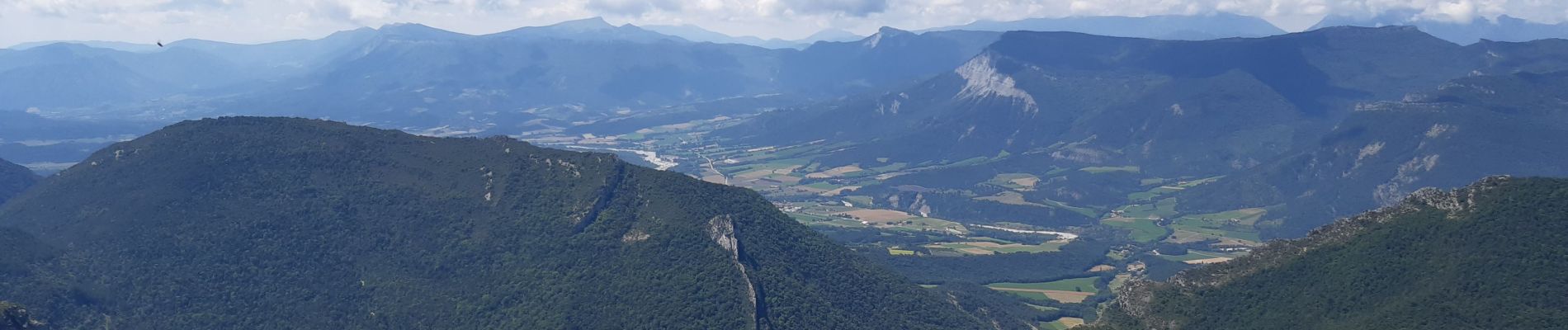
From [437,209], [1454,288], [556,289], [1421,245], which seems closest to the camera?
[1454,288]

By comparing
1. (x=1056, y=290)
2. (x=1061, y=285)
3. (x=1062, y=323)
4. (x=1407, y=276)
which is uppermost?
(x=1407, y=276)

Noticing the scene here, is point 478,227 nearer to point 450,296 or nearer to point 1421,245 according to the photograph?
point 450,296

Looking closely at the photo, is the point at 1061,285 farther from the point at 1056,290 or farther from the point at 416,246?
the point at 416,246

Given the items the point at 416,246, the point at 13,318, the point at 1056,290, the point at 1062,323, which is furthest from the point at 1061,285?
the point at 13,318

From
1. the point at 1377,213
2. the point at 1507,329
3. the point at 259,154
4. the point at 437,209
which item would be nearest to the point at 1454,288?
the point at 1507,329

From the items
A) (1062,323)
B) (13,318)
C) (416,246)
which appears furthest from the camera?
(1062,323)

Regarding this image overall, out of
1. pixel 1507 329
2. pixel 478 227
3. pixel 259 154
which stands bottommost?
pixel 1507 329

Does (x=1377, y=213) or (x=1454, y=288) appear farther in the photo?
(x=1377, y=213)
